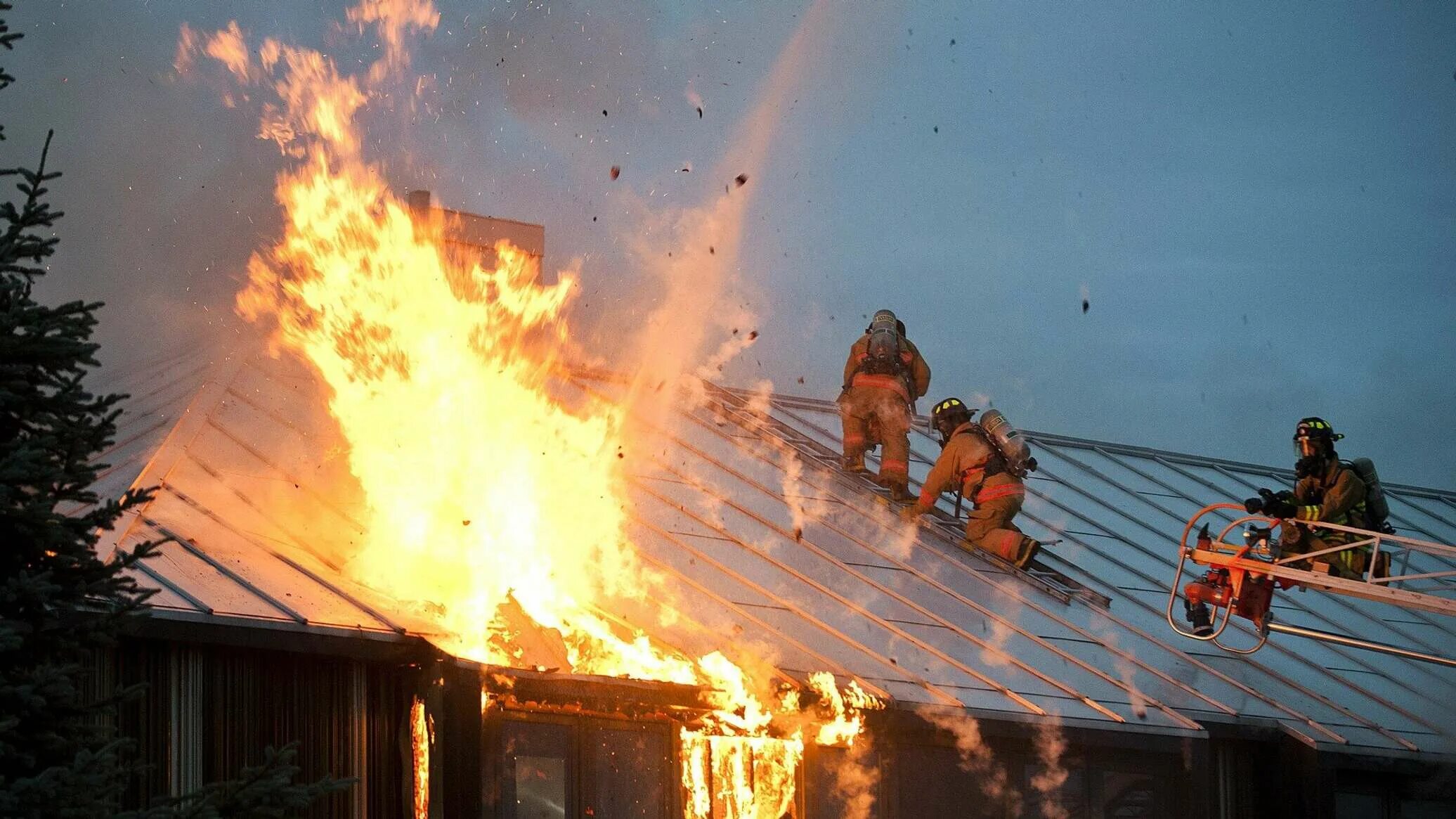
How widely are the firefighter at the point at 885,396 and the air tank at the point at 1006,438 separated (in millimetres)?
1011

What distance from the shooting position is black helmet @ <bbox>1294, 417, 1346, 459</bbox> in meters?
16.1

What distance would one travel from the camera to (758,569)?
14.2m

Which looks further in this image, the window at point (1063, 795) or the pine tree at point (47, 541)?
the window at point (1063, 795)

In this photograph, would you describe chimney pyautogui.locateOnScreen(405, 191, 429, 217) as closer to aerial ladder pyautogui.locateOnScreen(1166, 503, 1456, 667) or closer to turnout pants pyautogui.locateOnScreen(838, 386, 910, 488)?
turnout pants pyautogui.locateOnScreen(838, 386, 910, 488)

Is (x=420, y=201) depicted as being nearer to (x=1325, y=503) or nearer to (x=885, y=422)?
(x=885, y=422)

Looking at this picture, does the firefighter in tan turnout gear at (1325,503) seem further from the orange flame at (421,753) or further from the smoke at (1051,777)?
the orange flame at (421,753)

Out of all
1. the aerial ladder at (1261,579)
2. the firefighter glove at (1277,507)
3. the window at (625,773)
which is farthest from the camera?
the firefighter glove at (1277,507)

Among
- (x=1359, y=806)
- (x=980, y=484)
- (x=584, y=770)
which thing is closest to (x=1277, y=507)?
(x=1359, y=806)

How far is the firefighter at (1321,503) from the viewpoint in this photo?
50.7 feet

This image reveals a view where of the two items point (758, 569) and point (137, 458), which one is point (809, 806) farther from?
point (137, 458)

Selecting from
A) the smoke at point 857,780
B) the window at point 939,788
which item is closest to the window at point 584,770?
the smoke at point 857,780

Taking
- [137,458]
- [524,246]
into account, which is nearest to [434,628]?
[137,458]

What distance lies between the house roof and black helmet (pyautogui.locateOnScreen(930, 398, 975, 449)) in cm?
106

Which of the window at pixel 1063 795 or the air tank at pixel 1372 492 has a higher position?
the air tank at pixel 1372 492
